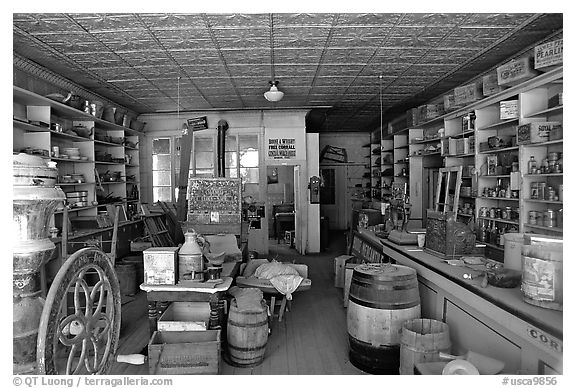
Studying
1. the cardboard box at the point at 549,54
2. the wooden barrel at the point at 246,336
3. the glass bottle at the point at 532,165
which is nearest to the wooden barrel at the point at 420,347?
the wooden barrel at the point at 246,336

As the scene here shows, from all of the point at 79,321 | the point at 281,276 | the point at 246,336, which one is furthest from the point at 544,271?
the point at 281,276

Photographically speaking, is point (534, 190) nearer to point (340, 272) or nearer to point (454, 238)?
point (454, 238)

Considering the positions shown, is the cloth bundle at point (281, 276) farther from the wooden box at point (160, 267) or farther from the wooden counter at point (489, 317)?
the wooden box at point (160, 267)

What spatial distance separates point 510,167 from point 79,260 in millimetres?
5327

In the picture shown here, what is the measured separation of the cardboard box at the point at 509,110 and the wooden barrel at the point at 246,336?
12.8 feet

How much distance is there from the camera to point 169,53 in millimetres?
5340

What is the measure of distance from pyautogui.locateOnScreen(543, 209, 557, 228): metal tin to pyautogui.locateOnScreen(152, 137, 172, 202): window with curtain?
→ 24.6ft

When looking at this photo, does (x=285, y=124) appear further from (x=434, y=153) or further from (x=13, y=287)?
(x=13, y=287)

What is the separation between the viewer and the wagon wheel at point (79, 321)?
72.1 inches

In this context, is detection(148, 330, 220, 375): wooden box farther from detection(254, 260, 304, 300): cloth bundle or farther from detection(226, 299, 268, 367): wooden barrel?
detection(254, 260, 304, 300): cloth bundle

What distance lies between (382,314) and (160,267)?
1.88 metres

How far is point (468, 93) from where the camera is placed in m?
6.37

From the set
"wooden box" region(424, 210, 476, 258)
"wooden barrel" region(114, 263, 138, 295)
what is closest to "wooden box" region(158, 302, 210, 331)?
"wooden box" region(424, 210, 476, 258)
